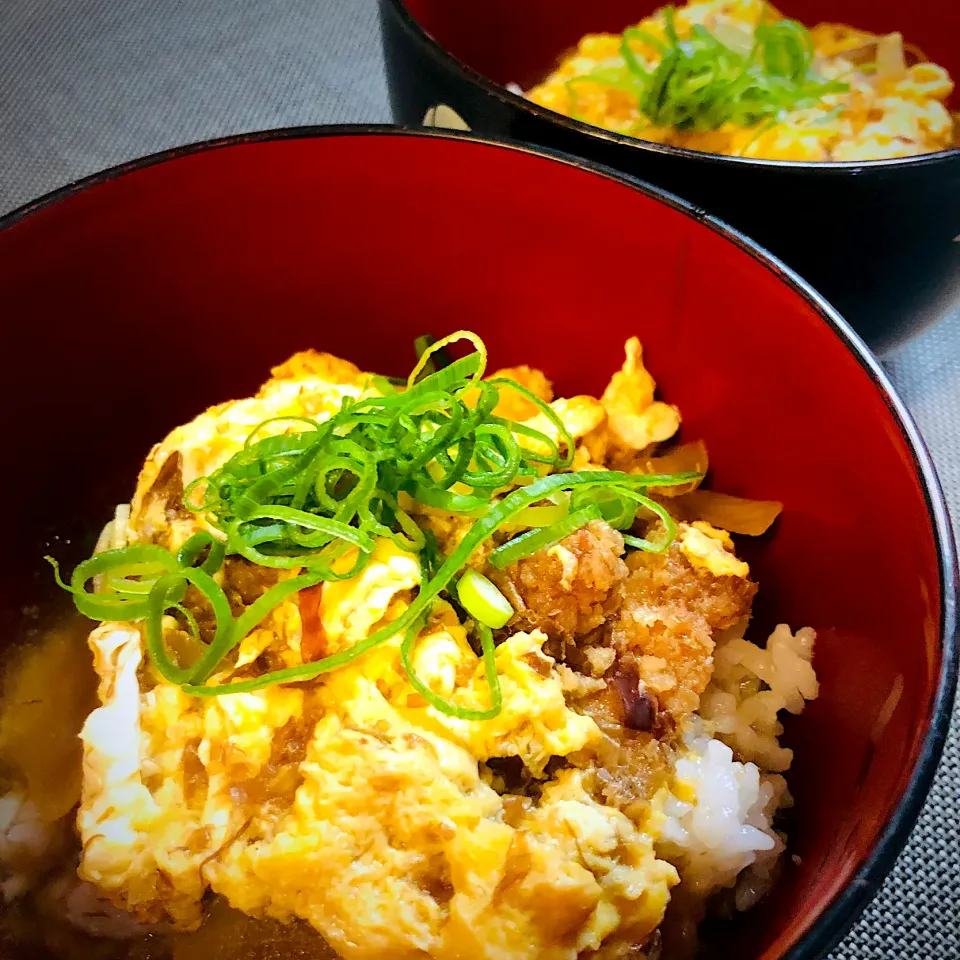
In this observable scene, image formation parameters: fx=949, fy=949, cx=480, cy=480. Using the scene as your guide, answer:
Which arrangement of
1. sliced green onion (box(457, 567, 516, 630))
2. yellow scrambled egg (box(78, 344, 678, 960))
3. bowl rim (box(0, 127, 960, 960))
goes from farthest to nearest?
sliced green onion (box(457, 567, 516, 630)) < yellow scrambled egg (box(78, 344, 678, 960)) < bowl rim (box(0, 127, 960, 960))

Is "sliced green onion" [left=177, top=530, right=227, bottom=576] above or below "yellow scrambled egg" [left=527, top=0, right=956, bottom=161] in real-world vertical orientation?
below

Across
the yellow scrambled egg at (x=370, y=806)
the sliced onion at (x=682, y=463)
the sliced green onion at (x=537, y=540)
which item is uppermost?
the sliced green onion at (x=537, y=540)

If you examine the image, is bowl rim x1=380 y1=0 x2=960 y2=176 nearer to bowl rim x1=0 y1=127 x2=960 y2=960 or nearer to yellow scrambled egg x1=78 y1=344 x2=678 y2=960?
bowl rim x1=0 y1=127 x2=960 y2=960

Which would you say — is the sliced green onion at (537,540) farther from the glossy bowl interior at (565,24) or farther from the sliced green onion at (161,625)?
the glossy bowl interior at (565,24)

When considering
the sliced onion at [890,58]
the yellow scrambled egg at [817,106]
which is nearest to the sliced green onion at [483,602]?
the yellow scrambled egg at [817,106]

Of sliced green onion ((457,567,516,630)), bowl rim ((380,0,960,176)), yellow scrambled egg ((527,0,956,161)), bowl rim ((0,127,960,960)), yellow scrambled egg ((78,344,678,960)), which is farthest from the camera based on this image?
yellow scrambled egg ((527,0,956,161))

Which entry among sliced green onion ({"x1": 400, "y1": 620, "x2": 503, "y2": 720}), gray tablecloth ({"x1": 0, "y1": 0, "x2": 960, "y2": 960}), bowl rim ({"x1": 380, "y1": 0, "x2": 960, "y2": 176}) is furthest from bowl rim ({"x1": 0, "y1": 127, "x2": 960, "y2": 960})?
gray tablecloth ({"x1": 0, "y1": 0, "x2": 960, "y2": 960})
